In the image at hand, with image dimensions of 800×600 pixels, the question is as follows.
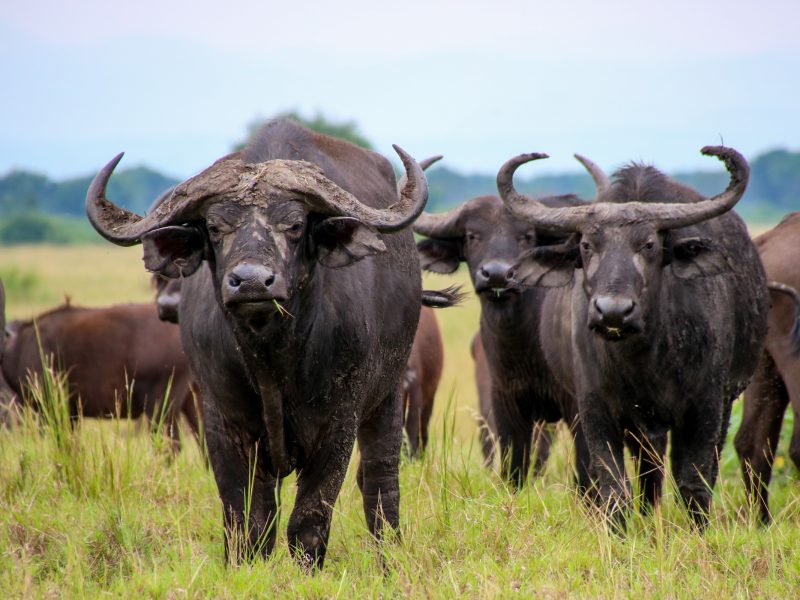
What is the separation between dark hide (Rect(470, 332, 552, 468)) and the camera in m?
8.45

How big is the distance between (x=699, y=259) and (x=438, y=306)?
5.11 feet

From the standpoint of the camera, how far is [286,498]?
748cm

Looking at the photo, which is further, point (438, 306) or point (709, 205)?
point (438, 306)

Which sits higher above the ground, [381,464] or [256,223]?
[256,223]

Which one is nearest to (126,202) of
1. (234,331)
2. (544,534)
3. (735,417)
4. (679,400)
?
(234,331)

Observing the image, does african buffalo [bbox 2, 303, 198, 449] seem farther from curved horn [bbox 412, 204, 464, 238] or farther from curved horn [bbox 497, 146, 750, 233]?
curved horn [bbox 497, 146, 750, 233]

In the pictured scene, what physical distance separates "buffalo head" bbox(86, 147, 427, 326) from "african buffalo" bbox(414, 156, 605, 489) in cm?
303

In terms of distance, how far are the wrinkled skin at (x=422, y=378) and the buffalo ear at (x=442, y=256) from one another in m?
1.04

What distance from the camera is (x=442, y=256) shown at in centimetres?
895

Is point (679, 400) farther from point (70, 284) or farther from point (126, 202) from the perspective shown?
point (70, 284)

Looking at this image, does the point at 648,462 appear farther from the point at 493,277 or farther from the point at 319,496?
the point at 319,496

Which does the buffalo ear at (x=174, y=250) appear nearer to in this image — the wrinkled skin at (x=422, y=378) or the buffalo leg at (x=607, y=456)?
the buffalo leg at (x=607, y=456)

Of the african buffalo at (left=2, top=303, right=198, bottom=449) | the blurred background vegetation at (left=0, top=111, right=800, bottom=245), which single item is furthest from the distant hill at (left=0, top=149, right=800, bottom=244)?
the african buffalo at (left=2, top=303, right=198, bottom=449)

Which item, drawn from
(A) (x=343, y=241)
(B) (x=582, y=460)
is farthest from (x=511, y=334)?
A: (A) (x=343, y=241)
